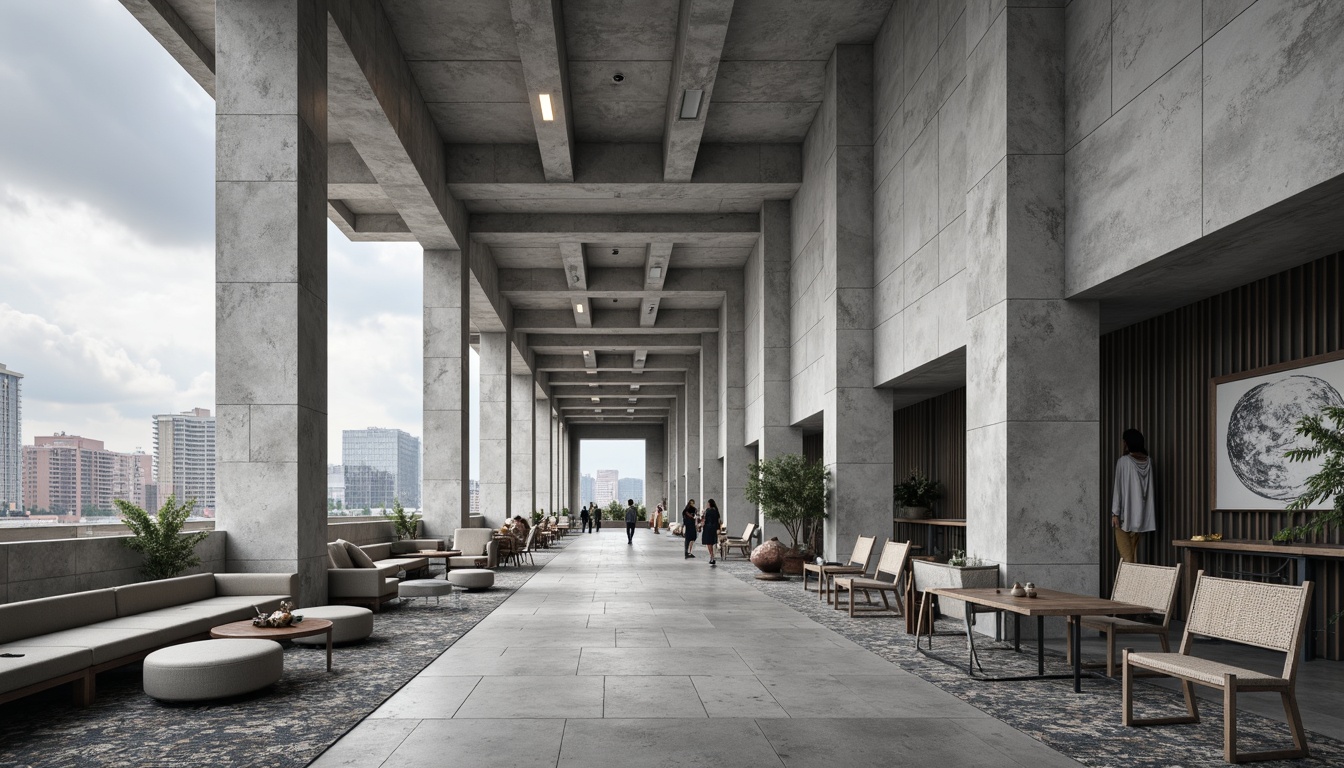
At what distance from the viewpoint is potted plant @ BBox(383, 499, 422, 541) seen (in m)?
16.3

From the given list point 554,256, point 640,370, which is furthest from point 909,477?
point 640,370

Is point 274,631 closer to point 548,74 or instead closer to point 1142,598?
point 1142,598

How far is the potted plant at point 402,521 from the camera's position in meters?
16.3

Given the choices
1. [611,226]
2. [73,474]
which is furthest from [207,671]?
[73,474]

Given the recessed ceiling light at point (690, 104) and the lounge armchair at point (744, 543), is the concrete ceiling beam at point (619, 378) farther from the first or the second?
the recessed ceiling light at point (690, 104)

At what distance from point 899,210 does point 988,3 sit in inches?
149

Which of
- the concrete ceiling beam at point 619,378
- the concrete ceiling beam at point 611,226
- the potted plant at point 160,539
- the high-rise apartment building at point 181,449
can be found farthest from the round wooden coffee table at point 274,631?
the concrete ceiling beam at point 619,378

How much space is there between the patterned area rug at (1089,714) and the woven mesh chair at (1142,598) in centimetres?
32

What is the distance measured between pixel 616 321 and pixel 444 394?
33.4 ft

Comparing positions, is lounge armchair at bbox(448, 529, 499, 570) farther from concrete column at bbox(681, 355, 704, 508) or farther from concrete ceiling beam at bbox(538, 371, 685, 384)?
concrete ceiling beam at bbox(538, 371, 685, 384)

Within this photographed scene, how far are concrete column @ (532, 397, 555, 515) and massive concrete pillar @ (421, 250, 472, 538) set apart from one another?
20.6 m

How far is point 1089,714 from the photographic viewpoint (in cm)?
525

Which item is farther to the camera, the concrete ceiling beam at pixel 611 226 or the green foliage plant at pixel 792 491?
the concrete ceiling beam at pixel 611 226

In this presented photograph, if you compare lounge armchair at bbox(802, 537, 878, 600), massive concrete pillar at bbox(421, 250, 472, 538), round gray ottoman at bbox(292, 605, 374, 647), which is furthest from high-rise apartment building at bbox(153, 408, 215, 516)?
lounge armchair at bbox(802, 537, 878, 600)
